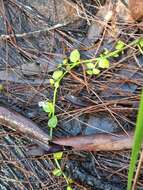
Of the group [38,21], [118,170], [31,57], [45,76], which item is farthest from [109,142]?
[38,21]

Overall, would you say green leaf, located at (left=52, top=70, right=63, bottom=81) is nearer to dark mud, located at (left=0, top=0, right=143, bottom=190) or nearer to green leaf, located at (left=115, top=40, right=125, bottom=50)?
dark mud, located at (left=0, top=0, right=143, bottom=190)

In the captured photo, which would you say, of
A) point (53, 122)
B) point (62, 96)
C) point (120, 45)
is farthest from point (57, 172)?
point (120, 45)

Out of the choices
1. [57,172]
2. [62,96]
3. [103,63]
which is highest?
[103,63]

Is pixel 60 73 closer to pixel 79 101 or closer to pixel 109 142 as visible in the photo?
pixel 79 101

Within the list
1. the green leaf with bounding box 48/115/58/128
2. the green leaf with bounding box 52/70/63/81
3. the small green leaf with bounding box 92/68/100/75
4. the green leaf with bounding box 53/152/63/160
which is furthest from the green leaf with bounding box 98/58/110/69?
the green leaf with bounding box 53/152/63/160

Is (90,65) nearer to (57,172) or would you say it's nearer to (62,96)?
(62,96)

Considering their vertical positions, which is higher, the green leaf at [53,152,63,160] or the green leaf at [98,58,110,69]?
the green leaf at [98,58,110,69]

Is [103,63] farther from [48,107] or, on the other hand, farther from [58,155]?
[58,155]

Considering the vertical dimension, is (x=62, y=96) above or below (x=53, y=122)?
above
